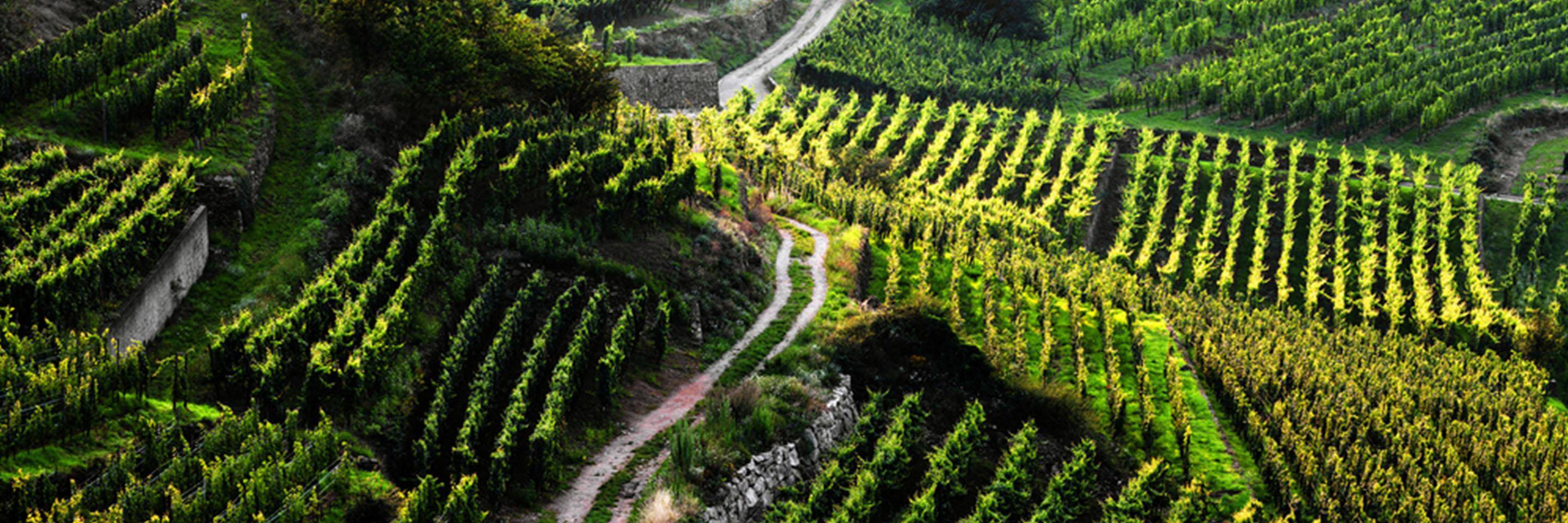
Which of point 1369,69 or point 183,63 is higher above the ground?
point 1369,69

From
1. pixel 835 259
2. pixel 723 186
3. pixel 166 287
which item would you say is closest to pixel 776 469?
pixel 166 287

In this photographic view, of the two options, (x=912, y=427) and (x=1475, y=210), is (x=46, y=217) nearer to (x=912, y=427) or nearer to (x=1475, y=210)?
(x=912, y=427)

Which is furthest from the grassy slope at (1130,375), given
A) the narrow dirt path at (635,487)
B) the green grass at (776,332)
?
the narrow dirt path at (635,487)

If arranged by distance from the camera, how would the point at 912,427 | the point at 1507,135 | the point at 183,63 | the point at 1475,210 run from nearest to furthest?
1. the point at 912,427
2. the point at 183,63
3. the point at 1475,210
4. the point at 1507,135

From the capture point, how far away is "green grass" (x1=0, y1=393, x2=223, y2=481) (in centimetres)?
1803

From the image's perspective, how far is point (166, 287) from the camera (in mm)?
25000

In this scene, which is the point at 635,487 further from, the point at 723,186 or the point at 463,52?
the point at 723,186

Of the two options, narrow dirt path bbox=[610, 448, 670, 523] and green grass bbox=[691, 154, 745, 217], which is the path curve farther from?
narrow dirt path bbox=[610, 448, 670, 523]

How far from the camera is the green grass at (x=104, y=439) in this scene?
1803 cm

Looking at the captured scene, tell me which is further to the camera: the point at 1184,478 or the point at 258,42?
the point at 258,42

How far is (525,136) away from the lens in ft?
118

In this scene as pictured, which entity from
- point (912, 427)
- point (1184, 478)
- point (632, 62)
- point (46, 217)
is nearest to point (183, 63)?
point (46, 217)

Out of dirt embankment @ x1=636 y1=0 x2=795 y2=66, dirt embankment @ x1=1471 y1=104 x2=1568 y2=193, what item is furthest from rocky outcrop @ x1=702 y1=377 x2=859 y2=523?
dirt embankment @ x1=636 y1=0 x2=795 y2=66

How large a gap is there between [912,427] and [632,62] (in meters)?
43.2
